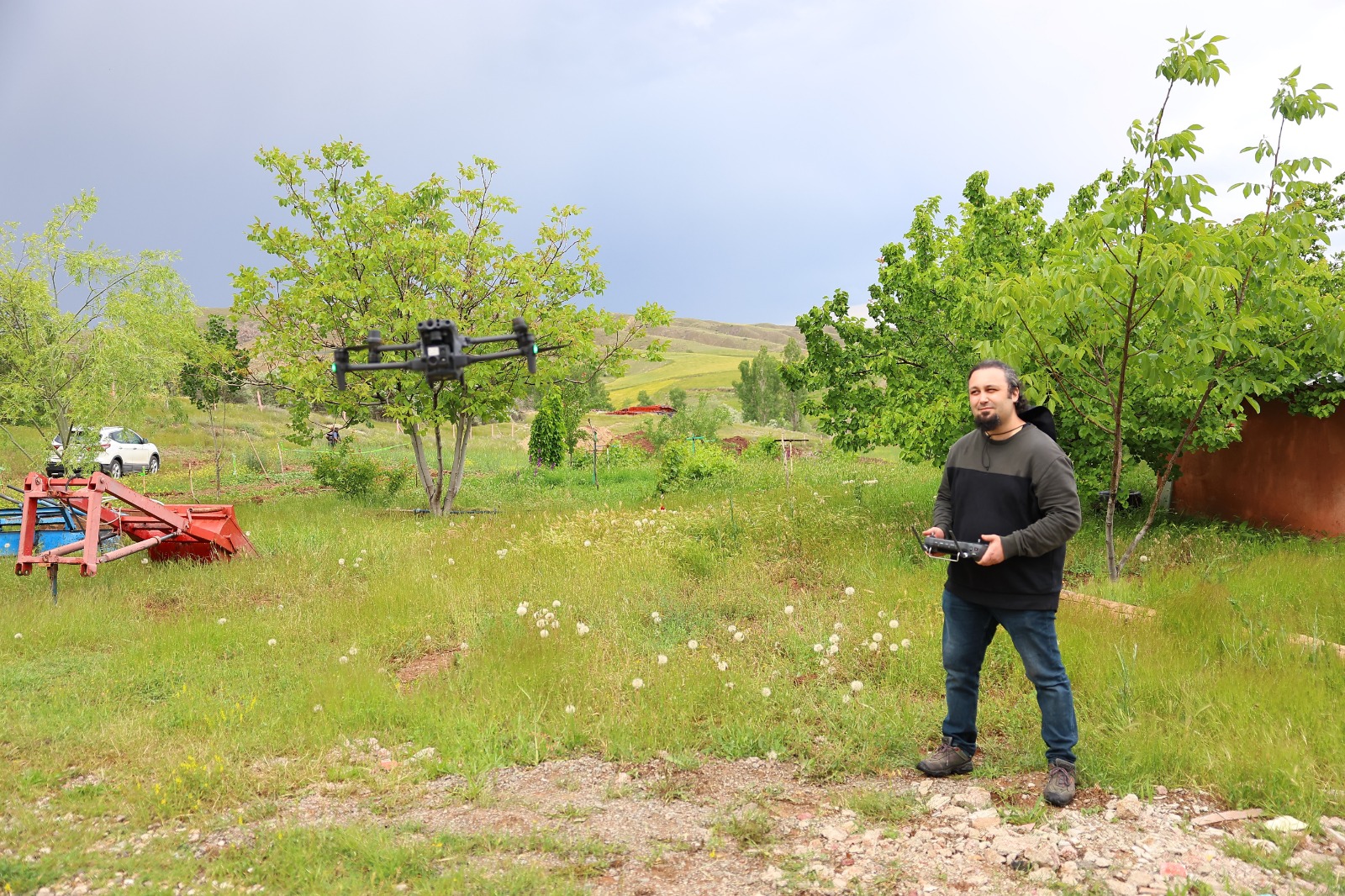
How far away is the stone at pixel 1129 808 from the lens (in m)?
4.04

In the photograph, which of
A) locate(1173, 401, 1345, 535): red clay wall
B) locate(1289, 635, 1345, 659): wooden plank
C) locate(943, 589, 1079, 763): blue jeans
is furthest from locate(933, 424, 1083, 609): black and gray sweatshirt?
locate(1173, 401, 1345, 535): red clay wall

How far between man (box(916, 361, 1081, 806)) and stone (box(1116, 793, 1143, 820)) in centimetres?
22

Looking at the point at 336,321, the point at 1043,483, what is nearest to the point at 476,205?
the point at 336,321

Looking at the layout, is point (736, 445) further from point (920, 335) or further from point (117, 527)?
point (117, 527)

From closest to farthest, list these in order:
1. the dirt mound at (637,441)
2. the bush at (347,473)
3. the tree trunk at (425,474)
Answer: the tree trunk at (425,474) → the bush at (347,473) → the dirt mound at (637,441)

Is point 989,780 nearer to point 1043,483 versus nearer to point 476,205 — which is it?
Result: point 1043,483

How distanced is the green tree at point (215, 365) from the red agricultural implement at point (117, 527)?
543 centimetres

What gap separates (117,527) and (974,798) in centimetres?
955

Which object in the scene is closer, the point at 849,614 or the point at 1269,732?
the point at 1269,732

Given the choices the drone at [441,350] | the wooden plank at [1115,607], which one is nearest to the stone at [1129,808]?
the wooden plank at [1115,607]

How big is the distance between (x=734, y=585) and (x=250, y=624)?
4.53m

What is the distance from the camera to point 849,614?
714cm

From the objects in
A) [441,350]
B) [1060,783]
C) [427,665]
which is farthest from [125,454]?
[1060,783]

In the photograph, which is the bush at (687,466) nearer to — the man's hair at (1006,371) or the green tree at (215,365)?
the green tree at (215,365)
